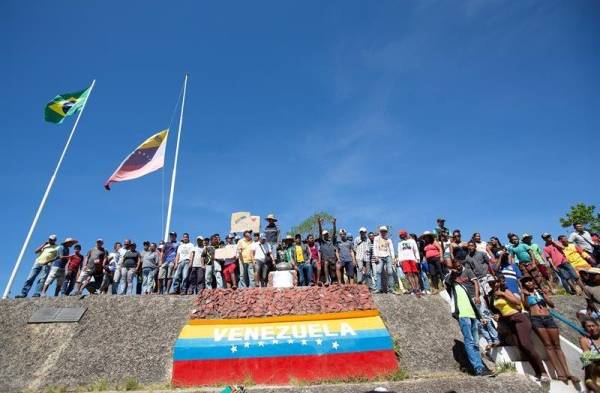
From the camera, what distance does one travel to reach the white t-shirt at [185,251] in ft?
36.9

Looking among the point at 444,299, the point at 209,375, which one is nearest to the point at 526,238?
the point at 444,299

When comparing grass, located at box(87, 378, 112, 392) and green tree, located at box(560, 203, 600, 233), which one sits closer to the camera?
grass, located at box(87, 378, 112, 392)

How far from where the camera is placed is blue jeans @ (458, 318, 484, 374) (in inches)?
262

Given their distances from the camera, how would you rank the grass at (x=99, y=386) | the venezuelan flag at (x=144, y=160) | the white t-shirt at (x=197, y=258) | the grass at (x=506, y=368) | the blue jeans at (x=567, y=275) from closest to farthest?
the grass at (x=506, y=368) < the grass at (x=99, y=386) < the blue jeans at (x=567, y=275) < the white t-shirt at (x=197, y=258) < the venezuelan flag at (x=144, y=160)

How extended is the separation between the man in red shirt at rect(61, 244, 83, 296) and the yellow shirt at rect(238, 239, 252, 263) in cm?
534

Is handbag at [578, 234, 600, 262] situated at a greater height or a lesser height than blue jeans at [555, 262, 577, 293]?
greater

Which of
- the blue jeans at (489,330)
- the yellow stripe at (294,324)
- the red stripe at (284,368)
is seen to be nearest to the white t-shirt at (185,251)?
the yellow stripe at (294,324)

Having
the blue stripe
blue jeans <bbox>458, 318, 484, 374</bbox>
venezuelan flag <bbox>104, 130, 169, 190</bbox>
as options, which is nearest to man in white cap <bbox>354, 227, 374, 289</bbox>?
the blue stripe

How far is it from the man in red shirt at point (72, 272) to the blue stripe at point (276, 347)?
5.86 metres

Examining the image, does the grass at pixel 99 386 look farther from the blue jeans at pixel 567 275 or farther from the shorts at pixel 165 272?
the blue jeans at pixel 567 275

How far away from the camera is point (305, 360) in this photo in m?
7.42

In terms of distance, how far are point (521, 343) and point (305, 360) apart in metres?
4.20

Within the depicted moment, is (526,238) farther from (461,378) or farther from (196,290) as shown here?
(196,290)

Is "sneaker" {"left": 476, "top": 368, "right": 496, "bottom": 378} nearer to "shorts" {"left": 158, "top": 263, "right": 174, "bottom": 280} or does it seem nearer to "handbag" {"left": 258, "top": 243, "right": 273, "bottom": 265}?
"handbag" {"left": 258, "top": 243, "right": 273, "bottom": 265}
